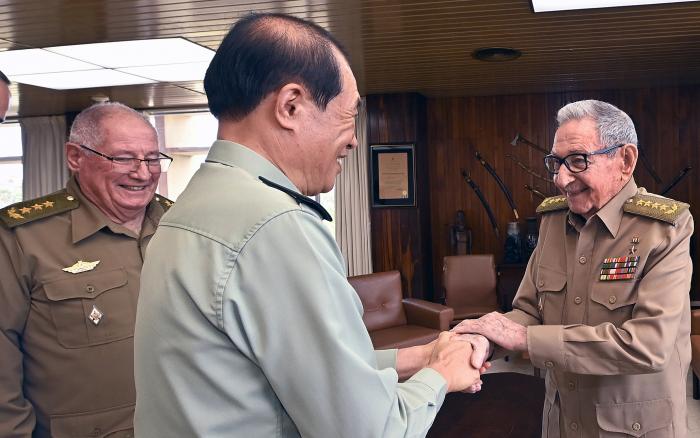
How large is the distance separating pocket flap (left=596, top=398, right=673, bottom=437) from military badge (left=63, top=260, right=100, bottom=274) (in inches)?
55.4

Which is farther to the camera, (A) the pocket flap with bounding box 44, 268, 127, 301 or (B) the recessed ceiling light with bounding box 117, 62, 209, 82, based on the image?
(B) the recessed ceiling light with bounding box 117, 62, 209, 82

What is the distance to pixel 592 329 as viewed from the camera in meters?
1.60

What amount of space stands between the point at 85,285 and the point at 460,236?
5.56 metres

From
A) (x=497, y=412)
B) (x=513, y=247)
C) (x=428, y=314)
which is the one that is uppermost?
(x=513, y=247)

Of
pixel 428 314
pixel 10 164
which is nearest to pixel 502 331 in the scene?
pixel 428 314

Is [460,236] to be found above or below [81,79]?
below

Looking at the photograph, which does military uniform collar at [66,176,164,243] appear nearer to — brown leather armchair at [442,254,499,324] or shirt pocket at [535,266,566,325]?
shirt pocket at [535,266,566,325]

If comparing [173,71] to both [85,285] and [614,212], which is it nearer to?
[85,285]

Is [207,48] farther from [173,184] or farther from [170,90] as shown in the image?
[173,184]

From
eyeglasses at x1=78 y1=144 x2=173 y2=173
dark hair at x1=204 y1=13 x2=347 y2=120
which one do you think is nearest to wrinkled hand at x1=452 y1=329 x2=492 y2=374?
dark hair at x1=204 y1=13 x2=347 y2=120

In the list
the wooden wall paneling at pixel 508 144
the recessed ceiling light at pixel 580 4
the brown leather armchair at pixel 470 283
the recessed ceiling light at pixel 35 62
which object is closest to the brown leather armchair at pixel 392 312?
the brown leather armchair at pixel 470 283

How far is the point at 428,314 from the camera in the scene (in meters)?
5.30

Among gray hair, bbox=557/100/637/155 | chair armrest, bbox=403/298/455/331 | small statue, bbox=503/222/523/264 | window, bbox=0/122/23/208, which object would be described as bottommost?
chair armrest, bbox=403/298/455/331

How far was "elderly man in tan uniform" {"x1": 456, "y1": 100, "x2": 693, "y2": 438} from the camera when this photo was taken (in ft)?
5.19
